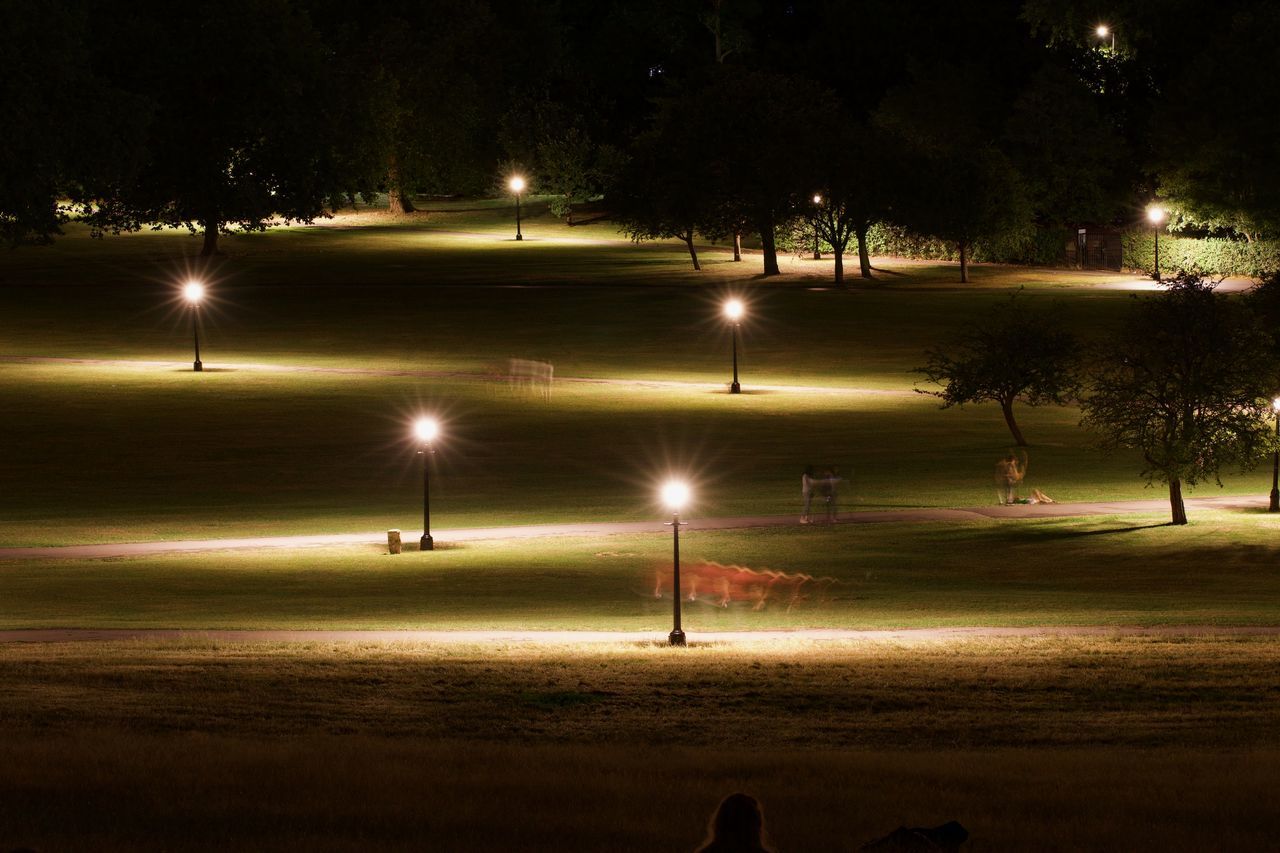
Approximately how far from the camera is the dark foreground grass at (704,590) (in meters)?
26.5

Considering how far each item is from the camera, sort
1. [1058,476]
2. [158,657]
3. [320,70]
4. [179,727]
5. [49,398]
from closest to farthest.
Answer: [179,727], [158,657], [320,70], [1058,476], [49,398]

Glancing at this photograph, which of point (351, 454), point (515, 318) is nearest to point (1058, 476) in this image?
point (351, 454)

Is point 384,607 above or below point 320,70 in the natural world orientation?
below

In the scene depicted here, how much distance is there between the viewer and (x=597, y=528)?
3747 cm

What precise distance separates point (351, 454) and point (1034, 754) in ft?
119

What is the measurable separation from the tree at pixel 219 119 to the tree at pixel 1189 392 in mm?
17980

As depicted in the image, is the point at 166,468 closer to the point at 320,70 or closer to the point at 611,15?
the point at 320,70

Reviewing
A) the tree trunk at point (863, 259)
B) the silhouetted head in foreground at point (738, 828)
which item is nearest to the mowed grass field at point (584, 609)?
the silhouetted head in foreground at point (738, 828)

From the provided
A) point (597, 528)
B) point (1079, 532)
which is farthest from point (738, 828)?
point (1079, 532)

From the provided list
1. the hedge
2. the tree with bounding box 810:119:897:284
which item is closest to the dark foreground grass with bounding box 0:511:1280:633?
the tree with bounding box 810:119:897:284

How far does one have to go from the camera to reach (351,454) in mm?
49875

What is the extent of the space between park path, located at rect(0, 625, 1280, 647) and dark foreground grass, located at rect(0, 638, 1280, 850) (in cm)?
77

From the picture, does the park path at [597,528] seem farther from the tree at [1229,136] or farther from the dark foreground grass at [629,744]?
the tree at [1229,136]

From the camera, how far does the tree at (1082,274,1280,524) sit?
3881 cm
